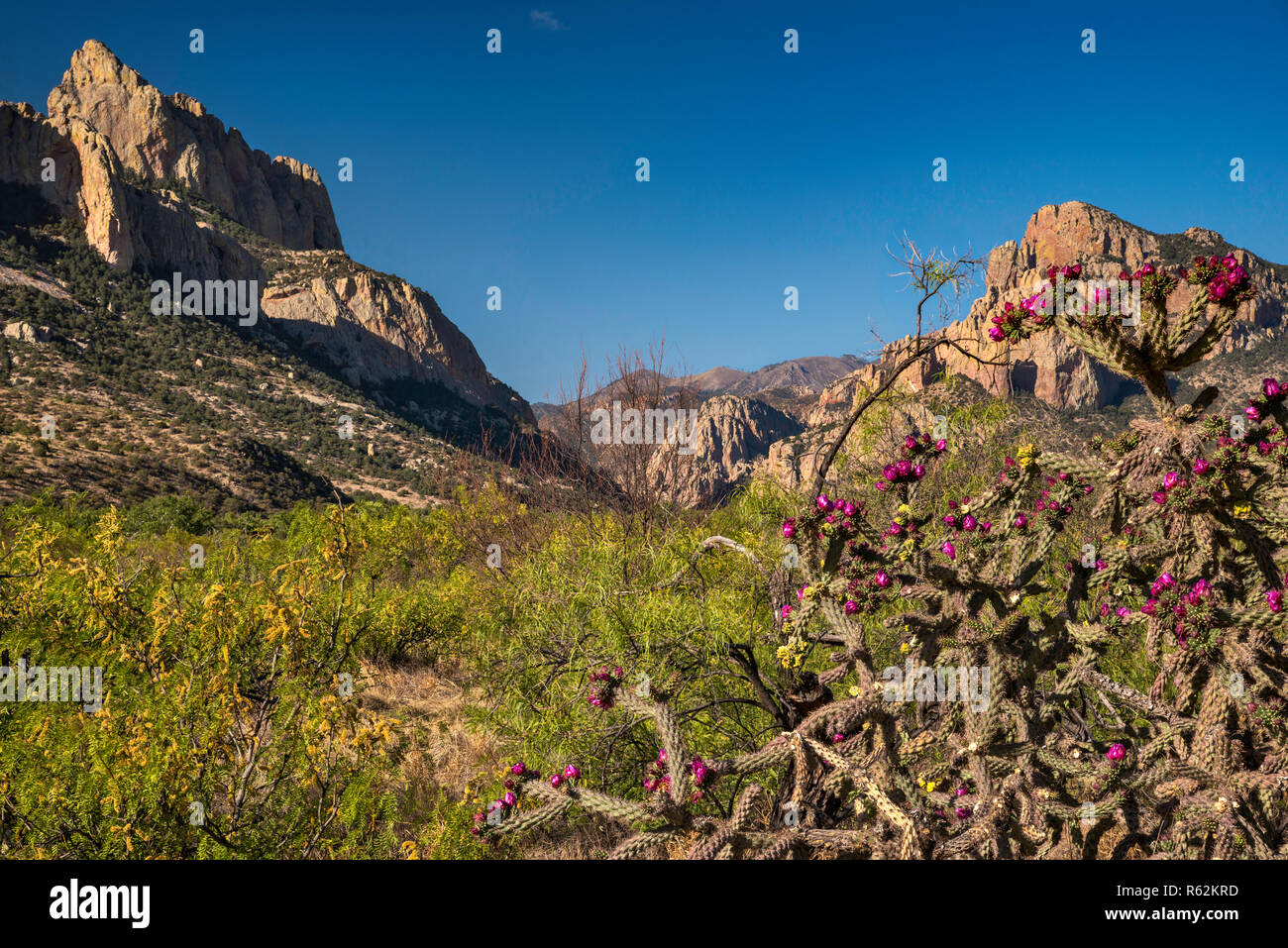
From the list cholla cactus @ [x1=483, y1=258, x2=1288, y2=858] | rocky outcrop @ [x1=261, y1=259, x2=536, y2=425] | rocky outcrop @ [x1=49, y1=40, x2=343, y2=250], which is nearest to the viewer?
cholla cactus @ [x1=483, y1=258, x2=1288, y2=858]

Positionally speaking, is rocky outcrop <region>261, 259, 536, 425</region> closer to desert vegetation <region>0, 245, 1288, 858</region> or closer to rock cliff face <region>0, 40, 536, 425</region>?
rock cliff face <region>0, 40, 536, 425</region>

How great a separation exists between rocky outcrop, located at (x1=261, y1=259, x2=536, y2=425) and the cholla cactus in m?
70.1

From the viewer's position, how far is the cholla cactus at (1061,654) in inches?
93.6

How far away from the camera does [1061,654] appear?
3.16 m

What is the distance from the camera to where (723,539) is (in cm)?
414

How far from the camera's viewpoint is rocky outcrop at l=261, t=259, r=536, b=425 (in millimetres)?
84062

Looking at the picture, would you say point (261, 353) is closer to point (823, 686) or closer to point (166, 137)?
point (823, 686)

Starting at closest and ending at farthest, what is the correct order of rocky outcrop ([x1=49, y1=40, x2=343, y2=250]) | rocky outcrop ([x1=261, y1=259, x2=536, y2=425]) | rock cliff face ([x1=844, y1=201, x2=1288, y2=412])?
1. rock cliff face ([x1=844, y1=201, x2=1288, y2=412])
2. rocky outcrop ([x1=261, y1=259, x2=536, y2=425])
3. rocky outcrop ([x1=49, y1=40, x2=343, y2=250])

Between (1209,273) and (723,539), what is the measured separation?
2.60 m

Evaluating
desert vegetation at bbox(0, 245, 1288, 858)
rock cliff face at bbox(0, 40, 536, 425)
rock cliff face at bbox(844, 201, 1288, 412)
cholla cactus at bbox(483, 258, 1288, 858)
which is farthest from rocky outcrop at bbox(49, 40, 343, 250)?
cholla cactus at bbox(483, 258, 1288, 858)

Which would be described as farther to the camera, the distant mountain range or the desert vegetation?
the distant mountain range

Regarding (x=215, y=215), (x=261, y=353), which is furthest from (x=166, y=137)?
(x=261, y=353)
